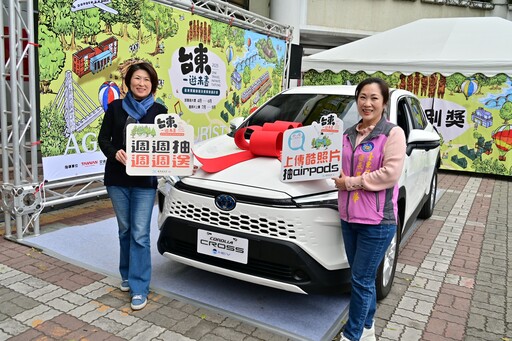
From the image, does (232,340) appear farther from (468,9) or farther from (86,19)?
(468,9)

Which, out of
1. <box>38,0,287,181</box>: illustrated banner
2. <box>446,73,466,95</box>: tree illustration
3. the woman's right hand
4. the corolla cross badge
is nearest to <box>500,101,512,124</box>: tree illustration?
<box>446,73,466,95</box>: tree illustration

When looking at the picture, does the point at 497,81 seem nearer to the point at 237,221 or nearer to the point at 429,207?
the point at 429,207

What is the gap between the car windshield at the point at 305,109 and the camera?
419 cm

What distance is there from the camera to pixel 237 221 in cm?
309

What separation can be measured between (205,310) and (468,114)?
31.5ft

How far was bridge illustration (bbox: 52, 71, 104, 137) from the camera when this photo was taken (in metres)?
4.86

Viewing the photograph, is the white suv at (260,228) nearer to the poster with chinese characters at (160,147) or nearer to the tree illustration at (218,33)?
the poster with chinese characters at (160,147)

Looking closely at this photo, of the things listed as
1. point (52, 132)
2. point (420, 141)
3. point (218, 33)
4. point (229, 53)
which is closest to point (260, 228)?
point (420, 141)

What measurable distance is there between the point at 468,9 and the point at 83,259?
23.1 m

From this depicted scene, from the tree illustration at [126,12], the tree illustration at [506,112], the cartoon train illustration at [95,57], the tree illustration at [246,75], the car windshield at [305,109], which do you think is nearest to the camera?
the car windshield at [305,109]

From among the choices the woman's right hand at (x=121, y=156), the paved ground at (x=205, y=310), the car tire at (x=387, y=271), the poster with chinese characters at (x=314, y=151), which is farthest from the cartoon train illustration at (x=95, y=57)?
the car tire at (x=387, y=271)

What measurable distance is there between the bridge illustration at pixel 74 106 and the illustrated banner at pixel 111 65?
11 mm

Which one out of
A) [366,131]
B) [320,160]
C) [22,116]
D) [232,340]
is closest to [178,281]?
[232,340]

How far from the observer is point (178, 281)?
12.6 feet
